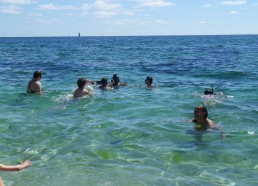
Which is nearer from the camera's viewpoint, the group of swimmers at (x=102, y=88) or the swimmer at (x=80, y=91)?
the group of swimmers at (x=102, y=88)

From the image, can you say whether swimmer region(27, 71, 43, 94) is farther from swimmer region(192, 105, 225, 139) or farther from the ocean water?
swimmer region(192, 105, 225, 139)

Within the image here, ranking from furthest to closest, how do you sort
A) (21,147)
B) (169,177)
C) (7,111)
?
(7,111), (21,147), (169,177)

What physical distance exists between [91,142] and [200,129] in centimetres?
251

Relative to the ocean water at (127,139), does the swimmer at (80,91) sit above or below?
above

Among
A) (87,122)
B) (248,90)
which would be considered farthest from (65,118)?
(248,90)

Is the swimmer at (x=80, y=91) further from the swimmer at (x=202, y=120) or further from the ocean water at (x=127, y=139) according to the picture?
the swimmer at (x=202, y=120)

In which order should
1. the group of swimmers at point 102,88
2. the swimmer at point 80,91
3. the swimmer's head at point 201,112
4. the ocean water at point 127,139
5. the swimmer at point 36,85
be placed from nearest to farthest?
1. the group of swimmers at point 102,88
2. the ocean water at point 127,139
3. the swimmer's head at point 201,112
4. the swimmer at point 80,91
5. the swimmer at point 36,85

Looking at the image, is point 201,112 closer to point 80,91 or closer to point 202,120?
point 202,120

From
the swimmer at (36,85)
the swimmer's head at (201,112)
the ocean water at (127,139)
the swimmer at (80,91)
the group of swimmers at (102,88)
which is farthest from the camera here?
the swimmer at (36,85)

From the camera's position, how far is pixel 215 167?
6816 mm

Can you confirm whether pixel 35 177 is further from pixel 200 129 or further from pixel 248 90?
pixel 248 90

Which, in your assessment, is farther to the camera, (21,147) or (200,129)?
(200,129)

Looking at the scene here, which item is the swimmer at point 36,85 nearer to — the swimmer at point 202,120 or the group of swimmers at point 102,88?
the group of swimmers at point 102,88

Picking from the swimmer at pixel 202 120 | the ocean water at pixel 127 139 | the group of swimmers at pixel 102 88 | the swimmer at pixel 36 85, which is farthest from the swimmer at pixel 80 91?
the swimmer at pixel 202 120
